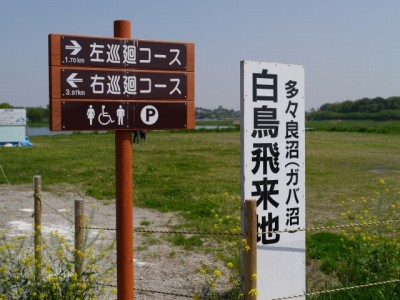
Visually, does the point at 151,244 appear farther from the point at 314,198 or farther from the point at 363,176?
the point at 363,176

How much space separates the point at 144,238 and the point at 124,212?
162 inches

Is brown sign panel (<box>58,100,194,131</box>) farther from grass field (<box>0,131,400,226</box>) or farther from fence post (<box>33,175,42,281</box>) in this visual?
grass field (<box>0,131,400,226</box>)

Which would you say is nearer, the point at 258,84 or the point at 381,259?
the point at 258,84

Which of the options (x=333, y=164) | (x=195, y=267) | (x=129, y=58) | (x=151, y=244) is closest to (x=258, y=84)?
(x=129, y=58)

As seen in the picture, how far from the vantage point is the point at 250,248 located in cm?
404

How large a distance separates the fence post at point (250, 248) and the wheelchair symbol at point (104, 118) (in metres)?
1.25

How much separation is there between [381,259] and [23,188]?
10581 millimetres

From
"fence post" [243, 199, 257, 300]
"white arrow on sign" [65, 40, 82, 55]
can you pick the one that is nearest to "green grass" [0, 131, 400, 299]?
"fence post" [243, 199, 257, 300]

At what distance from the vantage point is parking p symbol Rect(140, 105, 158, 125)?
14.0ft

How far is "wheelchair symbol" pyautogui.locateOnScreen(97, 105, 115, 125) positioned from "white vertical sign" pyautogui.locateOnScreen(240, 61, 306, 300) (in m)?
1.23


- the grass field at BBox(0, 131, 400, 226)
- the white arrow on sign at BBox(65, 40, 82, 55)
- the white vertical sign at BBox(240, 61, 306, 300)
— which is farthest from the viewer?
the grass field at BBox(0, 131, 400, 226)

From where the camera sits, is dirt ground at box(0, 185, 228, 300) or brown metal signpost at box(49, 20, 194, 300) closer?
brown metal signpost at box(49, 20, 194, 300)

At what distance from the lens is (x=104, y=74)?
4105 millimetres

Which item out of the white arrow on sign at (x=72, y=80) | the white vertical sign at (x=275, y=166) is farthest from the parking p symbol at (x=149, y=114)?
the white vertical sign at (x=275, y=166)
